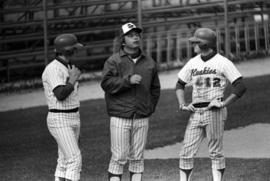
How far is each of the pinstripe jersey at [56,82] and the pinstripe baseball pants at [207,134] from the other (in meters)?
1.27

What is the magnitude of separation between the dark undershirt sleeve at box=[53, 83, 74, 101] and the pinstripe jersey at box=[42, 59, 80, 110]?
6 cm

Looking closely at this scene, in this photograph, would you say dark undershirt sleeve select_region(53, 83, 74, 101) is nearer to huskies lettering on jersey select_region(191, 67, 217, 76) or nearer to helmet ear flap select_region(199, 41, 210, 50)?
huskies lettering on jersey select_region(191, 67, 217, 76)

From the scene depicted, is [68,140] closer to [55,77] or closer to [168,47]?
[55,77]

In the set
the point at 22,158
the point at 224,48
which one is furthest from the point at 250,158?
the point at 224,48

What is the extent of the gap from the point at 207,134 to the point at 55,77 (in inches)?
68.7

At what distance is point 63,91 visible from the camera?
891 centimetres

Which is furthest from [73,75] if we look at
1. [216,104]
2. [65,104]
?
[216,104]

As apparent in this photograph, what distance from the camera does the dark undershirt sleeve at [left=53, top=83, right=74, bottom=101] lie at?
892 centimetres

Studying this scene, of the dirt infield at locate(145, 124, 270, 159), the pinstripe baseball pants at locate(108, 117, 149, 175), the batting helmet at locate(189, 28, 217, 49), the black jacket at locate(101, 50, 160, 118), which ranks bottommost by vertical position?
the dirt infield at locate(145, 124, 270, 159)

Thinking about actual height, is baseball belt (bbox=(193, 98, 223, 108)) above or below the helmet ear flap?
below

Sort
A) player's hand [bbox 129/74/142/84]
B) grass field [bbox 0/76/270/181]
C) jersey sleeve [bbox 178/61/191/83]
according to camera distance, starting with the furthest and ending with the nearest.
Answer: grass field [bbox 0/76/270/181] → jersey sleeve [bbox 178/61/191/83] → player's hand [bbox 129/74/142/84]

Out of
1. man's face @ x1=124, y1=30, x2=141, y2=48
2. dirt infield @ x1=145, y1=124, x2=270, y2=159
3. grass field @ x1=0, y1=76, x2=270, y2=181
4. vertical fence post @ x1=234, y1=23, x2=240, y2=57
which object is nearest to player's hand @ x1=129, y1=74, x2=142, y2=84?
man's face @ x1=124, y1=30, x2=141, y2=48

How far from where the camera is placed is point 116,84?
8.96 meters

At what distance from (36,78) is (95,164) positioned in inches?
278
